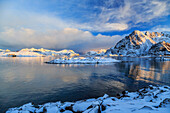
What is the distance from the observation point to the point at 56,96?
8.95 metres

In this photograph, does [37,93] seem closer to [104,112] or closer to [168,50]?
[104,112]

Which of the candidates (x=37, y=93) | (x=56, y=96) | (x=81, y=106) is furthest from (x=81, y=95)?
(x=37, y=93)

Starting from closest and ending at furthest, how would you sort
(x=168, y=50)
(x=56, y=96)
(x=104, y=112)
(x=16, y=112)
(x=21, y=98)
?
(x=104, y=112) < (x=16, y=112) < (x=21, y=98) < (x=56, y=96) < (x=168, y=50)

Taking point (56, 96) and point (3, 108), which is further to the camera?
point (56, 96)

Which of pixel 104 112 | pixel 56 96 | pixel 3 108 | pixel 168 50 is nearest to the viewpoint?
pixel 104 112

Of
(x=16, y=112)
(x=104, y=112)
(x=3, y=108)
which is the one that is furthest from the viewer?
(x=3, y=108)

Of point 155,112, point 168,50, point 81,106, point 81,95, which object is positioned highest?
point 168,50

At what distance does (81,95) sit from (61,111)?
3518 millimetres

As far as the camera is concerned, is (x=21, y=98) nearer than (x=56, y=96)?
Yes

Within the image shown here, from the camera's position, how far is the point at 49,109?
592cm

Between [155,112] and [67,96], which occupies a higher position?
[155,112]

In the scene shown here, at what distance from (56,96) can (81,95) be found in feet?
7.61

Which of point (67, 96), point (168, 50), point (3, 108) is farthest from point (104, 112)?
point (168, 50)

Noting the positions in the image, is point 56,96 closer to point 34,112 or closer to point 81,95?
point 81,95
